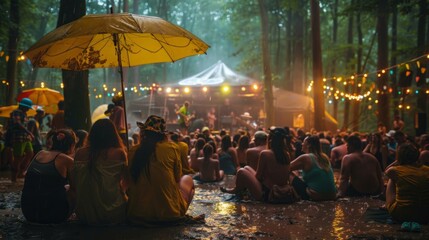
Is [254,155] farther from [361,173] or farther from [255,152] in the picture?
[361,173]

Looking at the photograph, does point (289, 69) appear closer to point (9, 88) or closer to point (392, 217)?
point (9, 88)

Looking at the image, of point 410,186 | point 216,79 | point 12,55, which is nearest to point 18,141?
point 410,186

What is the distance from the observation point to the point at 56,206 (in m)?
5.48

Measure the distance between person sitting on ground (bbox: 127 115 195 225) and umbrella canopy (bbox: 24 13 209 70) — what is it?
122 cm

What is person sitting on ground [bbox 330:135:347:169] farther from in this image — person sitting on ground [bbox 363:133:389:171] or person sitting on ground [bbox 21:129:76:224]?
person sitting on ground [bbox 21:129:76:224]

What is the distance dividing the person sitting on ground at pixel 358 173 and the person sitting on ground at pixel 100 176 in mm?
4369

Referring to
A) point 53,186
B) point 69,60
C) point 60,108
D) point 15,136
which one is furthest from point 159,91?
point 53,186

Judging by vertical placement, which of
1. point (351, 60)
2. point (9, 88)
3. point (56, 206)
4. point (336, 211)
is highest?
point (351, 60)

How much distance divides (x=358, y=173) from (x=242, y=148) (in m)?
3.97

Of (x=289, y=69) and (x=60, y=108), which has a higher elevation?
(x=289, y=69)

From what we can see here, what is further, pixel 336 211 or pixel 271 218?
pixel 336 211

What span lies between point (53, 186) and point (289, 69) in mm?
29441

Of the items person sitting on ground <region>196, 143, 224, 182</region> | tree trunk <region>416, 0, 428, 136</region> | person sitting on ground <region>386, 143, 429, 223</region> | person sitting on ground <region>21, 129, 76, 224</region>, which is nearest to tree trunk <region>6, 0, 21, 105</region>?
person sitting on ground <region>196, 143, 224, 182</region>

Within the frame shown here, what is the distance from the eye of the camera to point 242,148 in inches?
457
